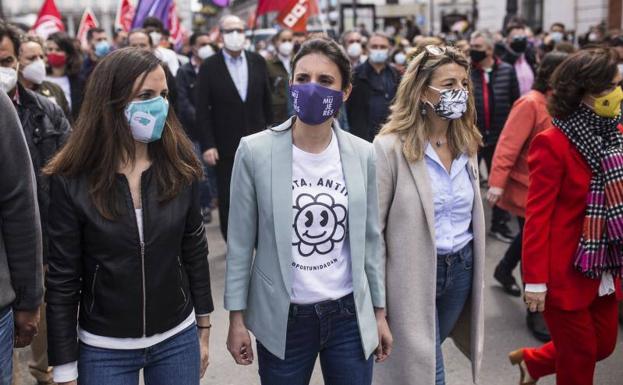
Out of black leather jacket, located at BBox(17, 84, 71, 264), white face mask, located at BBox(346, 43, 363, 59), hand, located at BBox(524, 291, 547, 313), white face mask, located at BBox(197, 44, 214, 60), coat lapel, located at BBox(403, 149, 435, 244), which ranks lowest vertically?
hand, located at BBox(524, 291, 547, 313)

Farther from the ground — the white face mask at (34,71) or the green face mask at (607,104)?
the white face mask at (34,71)

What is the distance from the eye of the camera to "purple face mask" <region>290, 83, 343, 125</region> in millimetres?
2709

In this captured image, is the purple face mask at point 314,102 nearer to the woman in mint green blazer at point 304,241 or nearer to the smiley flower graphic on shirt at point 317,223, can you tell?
the woman in mint green blazer at point 304,241

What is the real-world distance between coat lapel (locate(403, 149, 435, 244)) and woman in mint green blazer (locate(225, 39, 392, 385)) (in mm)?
477

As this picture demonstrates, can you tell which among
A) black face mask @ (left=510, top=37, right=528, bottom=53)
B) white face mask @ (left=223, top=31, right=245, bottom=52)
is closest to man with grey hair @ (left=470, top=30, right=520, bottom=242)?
black face mask @ (left=510, top=37, right=528, bottom=53)

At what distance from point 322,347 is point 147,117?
1062mm

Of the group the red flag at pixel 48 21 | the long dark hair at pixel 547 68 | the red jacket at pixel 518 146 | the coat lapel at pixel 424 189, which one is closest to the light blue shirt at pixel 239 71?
the red jacket at pixel 518 146

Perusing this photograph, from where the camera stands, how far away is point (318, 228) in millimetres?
2734

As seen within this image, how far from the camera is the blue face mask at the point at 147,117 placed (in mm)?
2584

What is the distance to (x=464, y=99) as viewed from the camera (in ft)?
11.2

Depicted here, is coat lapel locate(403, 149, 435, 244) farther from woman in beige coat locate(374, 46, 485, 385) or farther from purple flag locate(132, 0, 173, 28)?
purple flag locate(132, 0, 173, 28)

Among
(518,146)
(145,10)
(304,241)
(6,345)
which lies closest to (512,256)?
(518,146)

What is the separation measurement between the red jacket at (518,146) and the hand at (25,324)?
367cm

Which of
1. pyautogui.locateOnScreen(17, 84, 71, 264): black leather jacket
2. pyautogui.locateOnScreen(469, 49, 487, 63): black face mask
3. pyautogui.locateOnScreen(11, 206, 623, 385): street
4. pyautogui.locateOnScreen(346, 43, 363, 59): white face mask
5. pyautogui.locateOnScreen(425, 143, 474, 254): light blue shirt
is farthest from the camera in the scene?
pyautogui.locateOnScreen(346, 43, 363, 59): white face mask
